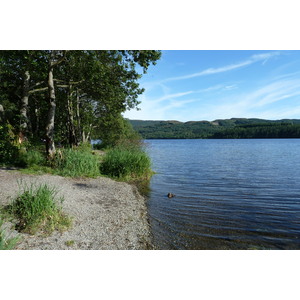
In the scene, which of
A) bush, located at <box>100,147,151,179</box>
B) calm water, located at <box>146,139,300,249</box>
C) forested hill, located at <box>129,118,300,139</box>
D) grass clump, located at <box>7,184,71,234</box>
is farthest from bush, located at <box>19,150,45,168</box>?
forested hill, located at <box>129,118,300,139</box>

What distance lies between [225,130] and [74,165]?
145894 millimetres

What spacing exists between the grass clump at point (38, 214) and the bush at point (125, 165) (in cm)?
813

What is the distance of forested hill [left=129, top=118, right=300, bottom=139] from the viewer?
12212 cm

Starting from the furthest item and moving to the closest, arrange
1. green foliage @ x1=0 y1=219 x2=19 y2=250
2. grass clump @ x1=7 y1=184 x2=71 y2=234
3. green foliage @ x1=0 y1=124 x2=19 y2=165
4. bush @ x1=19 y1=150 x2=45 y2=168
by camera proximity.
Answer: bush @ x1=19 y1=150 x2=45 y2=168, green foliage @ x1=0 y1=124 x2=19 y2=165, grass clump @ x1=7 y1=184 x2=71 y2=234, green foliage @ x1=0 y1=219 x2=19 y2=250

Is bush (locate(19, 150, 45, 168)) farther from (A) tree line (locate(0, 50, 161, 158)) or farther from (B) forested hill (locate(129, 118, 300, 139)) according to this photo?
(B) forested hill (locate(129, 118, 300, 139))

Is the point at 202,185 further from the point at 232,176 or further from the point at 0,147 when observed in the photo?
the point at 0,147

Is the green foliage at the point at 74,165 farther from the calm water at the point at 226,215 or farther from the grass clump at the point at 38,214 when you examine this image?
the grass clump at the point at 38,214

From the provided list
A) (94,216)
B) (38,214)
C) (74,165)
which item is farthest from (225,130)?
(38,214)

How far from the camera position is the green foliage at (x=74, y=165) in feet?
43.0

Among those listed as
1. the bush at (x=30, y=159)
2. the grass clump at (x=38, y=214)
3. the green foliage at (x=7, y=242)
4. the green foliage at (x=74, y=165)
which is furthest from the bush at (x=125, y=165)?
the green foliage at (x=7, y=242)

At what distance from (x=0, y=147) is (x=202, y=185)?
12411 mm

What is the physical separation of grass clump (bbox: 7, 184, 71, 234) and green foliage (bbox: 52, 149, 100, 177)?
20.4 feet

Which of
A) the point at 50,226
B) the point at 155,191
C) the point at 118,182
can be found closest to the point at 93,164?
the point at 118,182

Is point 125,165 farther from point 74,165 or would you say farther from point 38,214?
point 38,214
